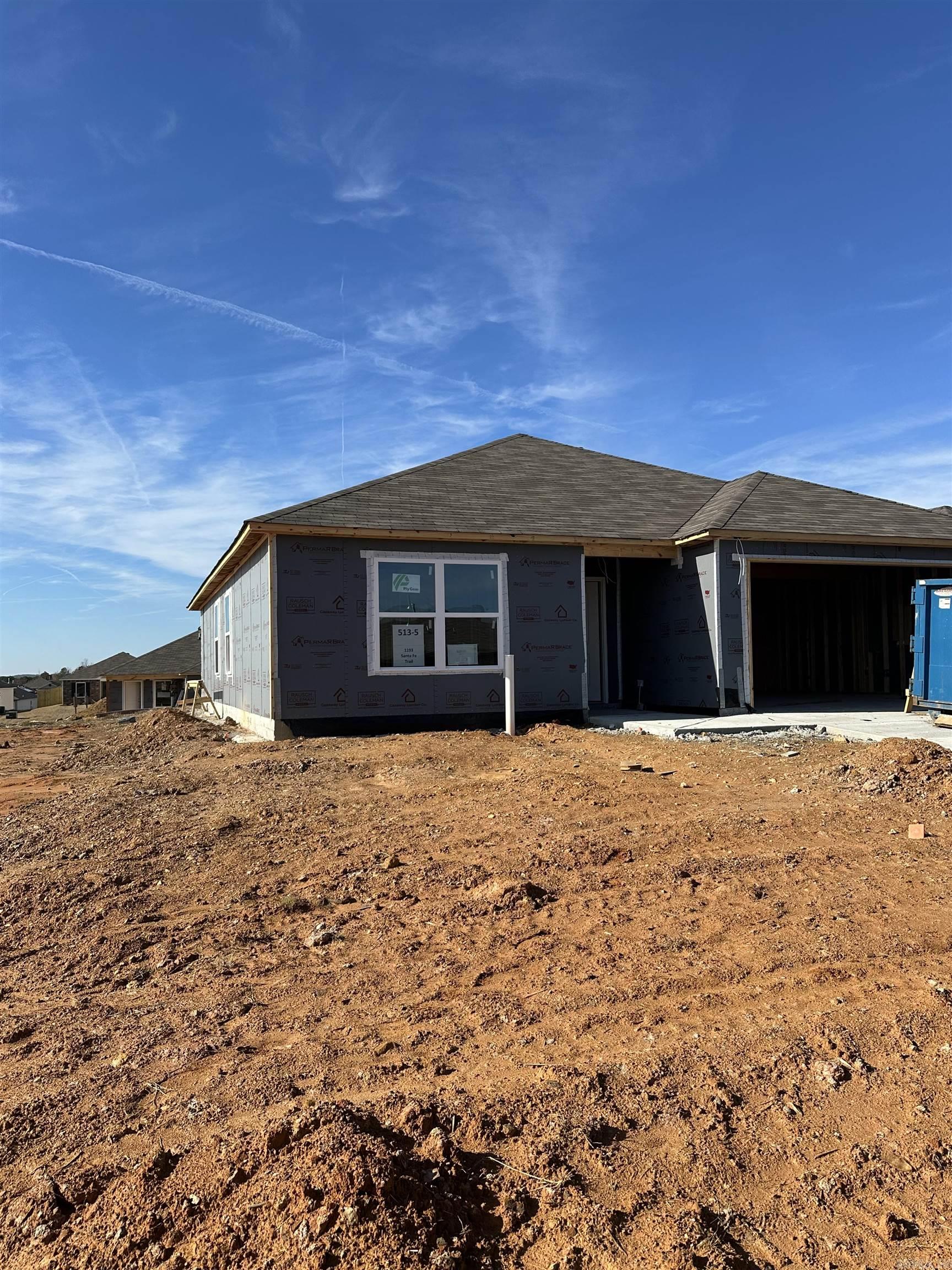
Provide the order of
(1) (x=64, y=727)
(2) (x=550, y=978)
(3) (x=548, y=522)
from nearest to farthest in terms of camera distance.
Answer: (2) (x=550, y=978) → (3) (x=548, y=522) → (1) (x=64, y=727)

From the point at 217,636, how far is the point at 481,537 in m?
11.2

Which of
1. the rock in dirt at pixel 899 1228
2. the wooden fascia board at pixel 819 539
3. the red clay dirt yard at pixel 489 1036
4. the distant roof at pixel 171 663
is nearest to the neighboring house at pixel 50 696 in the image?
the distant roof at pixel 171 663

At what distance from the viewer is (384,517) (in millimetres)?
11930

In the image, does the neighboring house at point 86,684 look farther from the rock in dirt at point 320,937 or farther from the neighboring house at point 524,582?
the rock in dirt at point 320,937

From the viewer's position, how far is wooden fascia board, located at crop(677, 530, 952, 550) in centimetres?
1249

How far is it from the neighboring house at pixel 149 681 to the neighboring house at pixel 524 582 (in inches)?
797

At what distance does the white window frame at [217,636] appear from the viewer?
2008 cm

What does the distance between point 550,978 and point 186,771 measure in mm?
6909

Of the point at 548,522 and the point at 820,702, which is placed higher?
the point at 548,522

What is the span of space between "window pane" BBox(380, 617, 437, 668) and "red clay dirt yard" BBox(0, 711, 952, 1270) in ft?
17.0

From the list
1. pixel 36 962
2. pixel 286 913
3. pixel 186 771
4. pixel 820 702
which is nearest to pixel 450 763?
pixel 186 771

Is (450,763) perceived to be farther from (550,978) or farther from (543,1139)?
(543,1139)

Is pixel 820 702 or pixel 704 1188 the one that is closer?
pixel 704 1188

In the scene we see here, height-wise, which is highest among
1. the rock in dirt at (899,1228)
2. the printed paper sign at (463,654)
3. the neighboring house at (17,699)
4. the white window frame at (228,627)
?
the white window frame at (228,627)
